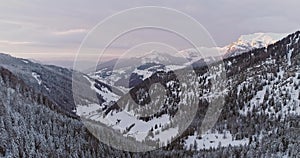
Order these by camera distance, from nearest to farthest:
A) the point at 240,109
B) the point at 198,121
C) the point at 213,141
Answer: the point at 213,141, the point at 240,109, the point at 198,121

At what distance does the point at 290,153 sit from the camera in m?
84.1

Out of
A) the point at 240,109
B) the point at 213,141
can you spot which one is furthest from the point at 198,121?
the point at 213,141

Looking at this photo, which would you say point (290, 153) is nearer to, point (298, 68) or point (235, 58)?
point (298, 68)

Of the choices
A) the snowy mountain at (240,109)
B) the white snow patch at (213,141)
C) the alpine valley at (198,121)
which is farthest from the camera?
the white snow patch at (213,141)

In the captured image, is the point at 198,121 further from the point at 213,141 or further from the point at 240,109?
the point at 213,141

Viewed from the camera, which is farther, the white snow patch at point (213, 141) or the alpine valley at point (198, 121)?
the white snow patch at point (213, 141)

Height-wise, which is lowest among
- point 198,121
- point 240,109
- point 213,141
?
point 213,141

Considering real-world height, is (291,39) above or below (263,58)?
above

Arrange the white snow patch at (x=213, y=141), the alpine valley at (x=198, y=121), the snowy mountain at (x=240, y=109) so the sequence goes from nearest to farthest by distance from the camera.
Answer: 1. the alpine valley at (x=198, y=121)
2. the snowy mountain at (x=240, y=109)
3. the white snow patch at (x=213, y=141)

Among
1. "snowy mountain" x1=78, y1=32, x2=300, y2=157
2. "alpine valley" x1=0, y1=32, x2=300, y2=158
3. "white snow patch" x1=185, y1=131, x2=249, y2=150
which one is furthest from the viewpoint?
"white snow patch" x1=185, y1=131, x2=249, y2=150

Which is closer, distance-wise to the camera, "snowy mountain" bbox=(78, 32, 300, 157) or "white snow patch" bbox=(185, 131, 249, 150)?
"snowy mountain" bbox=(78, 32, 300, 157)

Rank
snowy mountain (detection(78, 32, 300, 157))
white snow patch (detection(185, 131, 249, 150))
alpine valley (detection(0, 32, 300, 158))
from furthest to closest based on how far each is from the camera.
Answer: white snow patch (detection(185, 131, 249, 150)), snowy mountain (detection(78, 32, 300, 157)), alpine valley (detection(0, 32, 300, 158))

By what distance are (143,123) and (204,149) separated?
224ft

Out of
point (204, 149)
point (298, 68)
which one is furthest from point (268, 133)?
point (298, 68)
